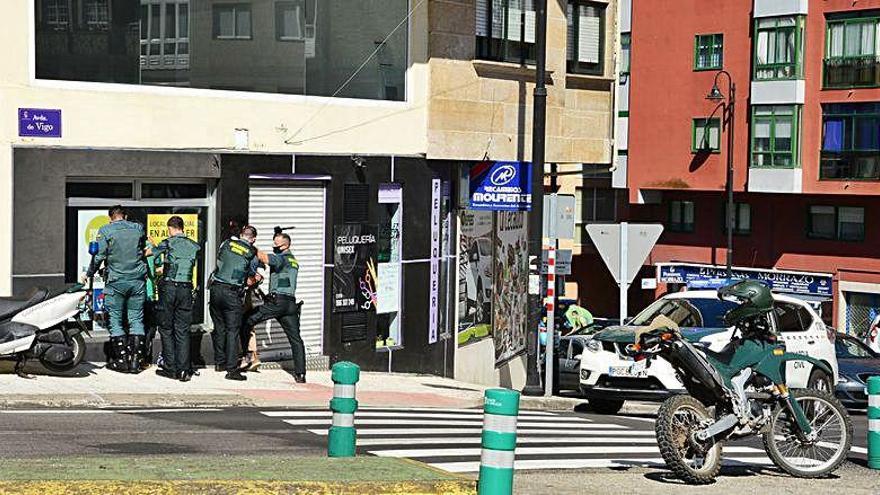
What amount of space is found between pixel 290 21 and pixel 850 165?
31884 millimetres

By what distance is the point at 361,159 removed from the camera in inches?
893

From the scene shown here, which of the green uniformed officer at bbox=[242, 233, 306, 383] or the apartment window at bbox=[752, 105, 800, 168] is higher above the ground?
the apartment window at bbox=[752, 105, 800, 168]

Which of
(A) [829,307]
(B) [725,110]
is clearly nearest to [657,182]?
(B) [725,110]

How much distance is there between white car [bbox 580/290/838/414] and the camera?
1945cm

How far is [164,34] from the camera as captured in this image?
788 inches

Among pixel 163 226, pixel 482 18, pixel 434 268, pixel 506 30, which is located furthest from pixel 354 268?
pixel 506 30

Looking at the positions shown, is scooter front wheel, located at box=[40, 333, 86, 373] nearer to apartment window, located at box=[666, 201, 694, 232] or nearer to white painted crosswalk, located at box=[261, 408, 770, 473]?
white painted crosswalk, located at box=[261, 408, 770, 473]

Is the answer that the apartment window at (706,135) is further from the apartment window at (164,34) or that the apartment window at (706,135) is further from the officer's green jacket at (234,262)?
the officer's green jacket at (234,262)

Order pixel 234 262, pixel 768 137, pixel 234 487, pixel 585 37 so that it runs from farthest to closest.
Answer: pixel 768 137, pixel 585 37, pixel 234 262, pixel 234 487

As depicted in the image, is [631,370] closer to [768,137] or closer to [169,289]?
[169,289]

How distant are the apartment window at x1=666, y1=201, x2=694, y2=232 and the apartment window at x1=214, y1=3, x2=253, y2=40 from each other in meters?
36.9

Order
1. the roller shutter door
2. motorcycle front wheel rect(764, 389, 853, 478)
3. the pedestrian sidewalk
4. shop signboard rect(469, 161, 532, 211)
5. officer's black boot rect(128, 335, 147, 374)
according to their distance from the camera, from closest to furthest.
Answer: motorcycle front wheel rect(764, 389, 853, 478), the pedestrian sidewalk, officer's black boot rect(128, 335, 147, 374), the roller shutter door, shop signboard rect(469, 161, 532, 211)

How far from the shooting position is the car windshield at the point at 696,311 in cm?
2042

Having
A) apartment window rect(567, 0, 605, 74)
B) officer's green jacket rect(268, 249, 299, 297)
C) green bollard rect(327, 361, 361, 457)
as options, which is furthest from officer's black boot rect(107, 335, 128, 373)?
apartment window rect(567, 0, 605, 74)
